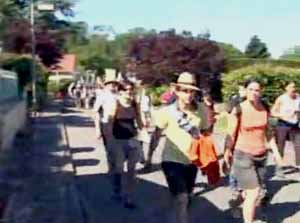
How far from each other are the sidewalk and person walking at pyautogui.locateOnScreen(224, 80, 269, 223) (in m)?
1.96

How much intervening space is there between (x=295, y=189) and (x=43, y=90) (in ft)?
119

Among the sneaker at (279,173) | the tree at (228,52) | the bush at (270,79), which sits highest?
the sneaker at (279,173)

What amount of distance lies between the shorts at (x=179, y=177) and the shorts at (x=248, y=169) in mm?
1084

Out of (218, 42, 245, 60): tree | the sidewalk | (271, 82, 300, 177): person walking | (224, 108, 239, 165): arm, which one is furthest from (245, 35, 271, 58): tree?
(224, 108, 239, 165): arm

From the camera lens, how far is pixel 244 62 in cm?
5822

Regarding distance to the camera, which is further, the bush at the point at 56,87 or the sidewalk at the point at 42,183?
the bush at the point at 56,87

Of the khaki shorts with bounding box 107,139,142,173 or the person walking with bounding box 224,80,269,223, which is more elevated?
the person walking with bounding box 224,80,269,223

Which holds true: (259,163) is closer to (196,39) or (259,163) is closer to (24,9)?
(196,39)

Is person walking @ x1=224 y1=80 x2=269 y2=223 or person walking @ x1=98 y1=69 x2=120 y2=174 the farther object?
person walking @ x1=98 y1=69 x2=120 y2=174

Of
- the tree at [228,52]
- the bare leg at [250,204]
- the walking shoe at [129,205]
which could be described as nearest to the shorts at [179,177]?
the bare leg at [250,204]

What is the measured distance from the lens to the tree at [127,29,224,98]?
2148 inches

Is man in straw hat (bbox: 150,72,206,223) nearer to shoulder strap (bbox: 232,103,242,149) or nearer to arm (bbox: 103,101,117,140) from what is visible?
shoulder strap (bbox: 232,103,242,149)

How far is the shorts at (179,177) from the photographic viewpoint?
929 cm

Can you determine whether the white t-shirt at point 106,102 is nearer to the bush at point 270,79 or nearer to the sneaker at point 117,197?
the sneaker at point 117,197
